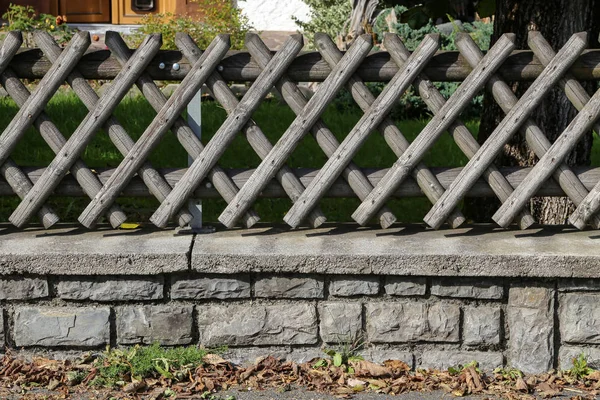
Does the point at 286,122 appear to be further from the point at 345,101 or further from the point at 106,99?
the point at 106,99

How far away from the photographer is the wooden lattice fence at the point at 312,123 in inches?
150

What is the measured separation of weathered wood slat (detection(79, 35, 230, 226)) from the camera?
3.81 metres

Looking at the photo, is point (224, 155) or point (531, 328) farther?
point (224, 155)

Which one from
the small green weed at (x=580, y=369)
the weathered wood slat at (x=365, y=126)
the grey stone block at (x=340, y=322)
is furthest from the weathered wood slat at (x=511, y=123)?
the small green weed at (x=580, y=369)

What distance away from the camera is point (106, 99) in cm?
386

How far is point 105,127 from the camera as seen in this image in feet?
12.9

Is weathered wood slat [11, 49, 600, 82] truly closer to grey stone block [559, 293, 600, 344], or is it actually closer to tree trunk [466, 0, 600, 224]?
tree trunk [466, 0, 600, 224]

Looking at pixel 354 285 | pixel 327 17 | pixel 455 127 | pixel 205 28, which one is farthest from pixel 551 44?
pixel 327 17

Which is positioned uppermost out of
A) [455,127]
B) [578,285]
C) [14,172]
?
[455,127]

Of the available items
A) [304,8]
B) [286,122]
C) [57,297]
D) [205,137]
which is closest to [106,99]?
[57,297]

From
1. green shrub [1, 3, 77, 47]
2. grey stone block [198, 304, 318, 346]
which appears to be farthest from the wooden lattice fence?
green shrub [1, 3, 77, 47]

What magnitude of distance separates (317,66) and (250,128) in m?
0.39

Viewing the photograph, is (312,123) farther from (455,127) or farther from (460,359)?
(460,359)

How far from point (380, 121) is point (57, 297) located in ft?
5.04
